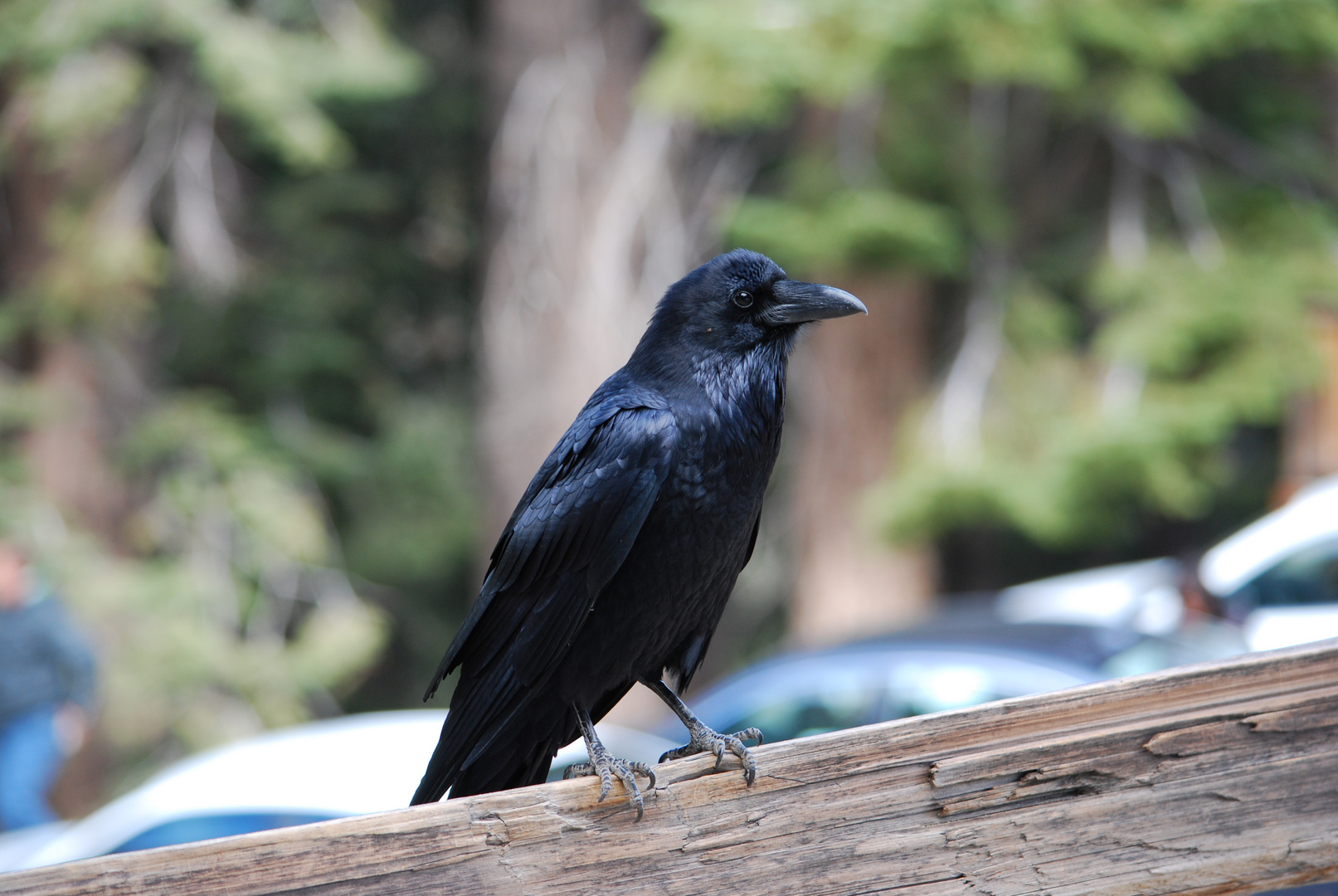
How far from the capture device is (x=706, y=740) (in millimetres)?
2211

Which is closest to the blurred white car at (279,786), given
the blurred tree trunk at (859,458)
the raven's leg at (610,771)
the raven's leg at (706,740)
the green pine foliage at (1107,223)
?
the raven's leg at (706,740)

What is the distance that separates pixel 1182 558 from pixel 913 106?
11.8 ft

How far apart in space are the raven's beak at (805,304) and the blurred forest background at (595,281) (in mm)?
4217

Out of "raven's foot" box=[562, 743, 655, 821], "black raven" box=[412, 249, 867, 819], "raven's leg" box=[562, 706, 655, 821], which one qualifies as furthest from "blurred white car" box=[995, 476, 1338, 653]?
"raven's foot" box=[562, 743, 655, 821]

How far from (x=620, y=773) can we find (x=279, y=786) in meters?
3.36

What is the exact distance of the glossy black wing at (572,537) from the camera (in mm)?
2258

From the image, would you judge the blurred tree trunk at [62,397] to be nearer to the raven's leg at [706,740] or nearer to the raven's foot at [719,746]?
the raven's leg at [706,740]

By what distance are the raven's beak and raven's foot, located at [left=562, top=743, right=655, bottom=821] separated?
1.02 metres

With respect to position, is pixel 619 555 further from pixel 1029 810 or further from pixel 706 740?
pixel 1029 810

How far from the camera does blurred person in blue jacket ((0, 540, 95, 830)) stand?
21.8ft

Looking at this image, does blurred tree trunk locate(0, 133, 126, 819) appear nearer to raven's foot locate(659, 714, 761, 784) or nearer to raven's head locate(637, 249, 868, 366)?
raven's head locate(637, 249, 868, 366)

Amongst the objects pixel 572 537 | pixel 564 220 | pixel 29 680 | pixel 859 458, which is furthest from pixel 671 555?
pixel 564 220

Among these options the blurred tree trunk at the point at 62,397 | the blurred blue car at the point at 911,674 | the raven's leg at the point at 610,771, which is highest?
the blurred tree trunk at the point at 62,397

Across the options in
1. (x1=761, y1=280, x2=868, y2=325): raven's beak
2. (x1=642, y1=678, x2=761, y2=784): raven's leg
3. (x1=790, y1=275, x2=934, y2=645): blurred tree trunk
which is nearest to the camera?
(x1=642, y1=678, x2=761, y2=784): raven's leg
